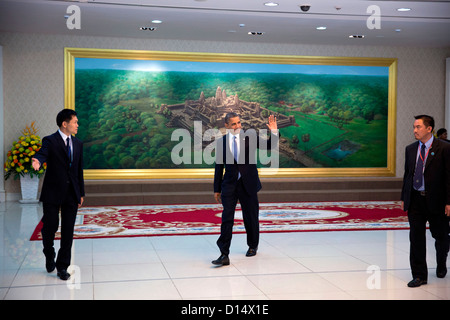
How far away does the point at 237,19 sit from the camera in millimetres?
10445

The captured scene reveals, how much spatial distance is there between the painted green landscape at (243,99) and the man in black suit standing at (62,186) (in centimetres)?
720

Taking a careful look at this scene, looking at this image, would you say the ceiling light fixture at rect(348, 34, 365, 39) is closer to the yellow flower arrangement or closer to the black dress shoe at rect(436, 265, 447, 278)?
the yellow flower arrangement

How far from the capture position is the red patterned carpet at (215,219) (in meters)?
8.23

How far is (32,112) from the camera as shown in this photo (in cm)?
1206

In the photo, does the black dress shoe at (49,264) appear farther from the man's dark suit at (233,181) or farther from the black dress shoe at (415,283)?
the black dress shoe at (415,283)

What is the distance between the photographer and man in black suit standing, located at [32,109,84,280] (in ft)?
17.2

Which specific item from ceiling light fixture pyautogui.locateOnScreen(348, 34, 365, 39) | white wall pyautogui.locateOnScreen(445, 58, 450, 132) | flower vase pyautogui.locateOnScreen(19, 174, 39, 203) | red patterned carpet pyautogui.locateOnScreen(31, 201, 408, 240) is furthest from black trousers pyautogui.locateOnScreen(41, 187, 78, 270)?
white wall pyautogui.locateOnScreen(445, 58, 450, 132)

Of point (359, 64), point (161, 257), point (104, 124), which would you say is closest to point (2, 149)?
point (104, 124)

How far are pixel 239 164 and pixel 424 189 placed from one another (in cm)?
203

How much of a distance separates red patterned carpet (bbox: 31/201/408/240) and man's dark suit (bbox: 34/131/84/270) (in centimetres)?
234

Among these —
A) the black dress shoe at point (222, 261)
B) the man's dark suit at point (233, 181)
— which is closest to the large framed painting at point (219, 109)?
the man's dark suit at point (233, 181)

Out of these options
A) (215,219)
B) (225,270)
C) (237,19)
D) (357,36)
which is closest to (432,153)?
(225,270)

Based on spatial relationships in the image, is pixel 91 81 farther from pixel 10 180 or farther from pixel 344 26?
pixel 344 26

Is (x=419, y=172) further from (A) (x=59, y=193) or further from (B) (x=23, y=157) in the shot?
(B) (x=23, y=157)
